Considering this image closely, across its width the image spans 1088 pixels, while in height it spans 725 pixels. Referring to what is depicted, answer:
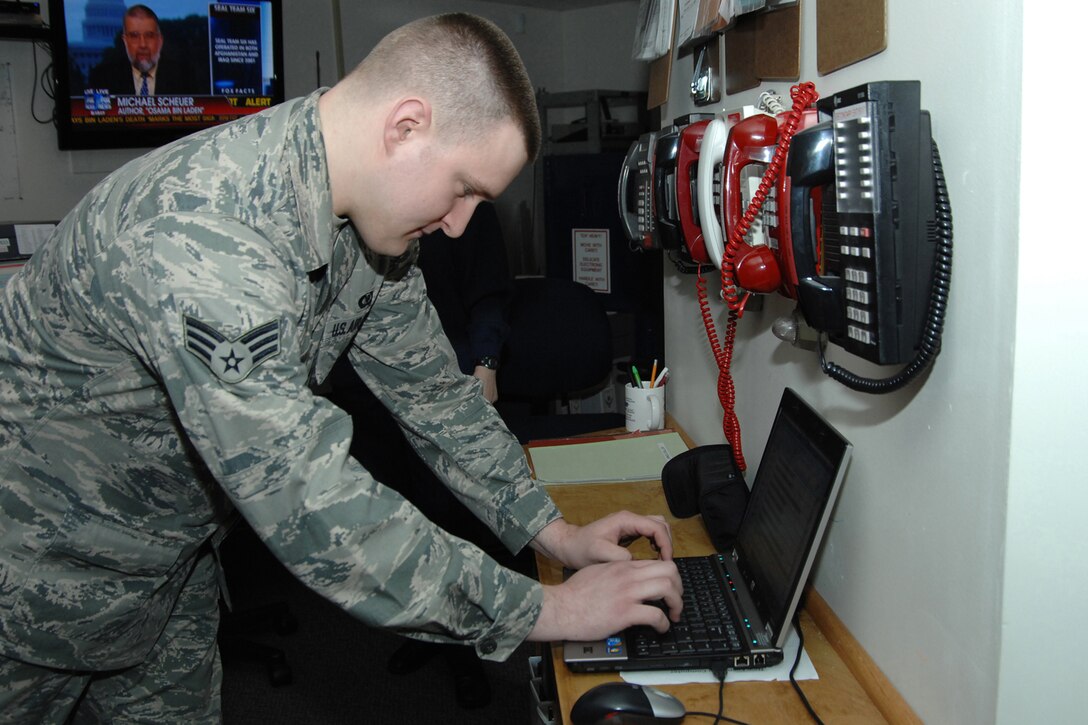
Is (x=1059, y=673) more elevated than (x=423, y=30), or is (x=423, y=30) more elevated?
(x=423, y=30)

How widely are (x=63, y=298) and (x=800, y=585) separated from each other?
0.86 metres

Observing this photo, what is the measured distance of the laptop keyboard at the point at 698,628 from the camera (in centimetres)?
100

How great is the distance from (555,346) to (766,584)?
5.43ft

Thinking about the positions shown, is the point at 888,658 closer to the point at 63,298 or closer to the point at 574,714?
the point at 574,714

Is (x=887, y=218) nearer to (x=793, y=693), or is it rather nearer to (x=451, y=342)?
(x=793, y=693)

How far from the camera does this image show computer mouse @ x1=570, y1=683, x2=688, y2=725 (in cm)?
88

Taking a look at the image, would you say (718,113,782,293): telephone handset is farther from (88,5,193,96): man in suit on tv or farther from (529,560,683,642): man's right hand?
(88,5,193,96): man in suit on tv

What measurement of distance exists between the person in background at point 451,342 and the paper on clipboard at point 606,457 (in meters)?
0.57

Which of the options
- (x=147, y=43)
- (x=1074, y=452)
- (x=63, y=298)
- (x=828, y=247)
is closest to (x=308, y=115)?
(x=63, y=298)

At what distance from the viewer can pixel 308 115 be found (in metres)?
0.97

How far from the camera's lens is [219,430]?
77 centimetres

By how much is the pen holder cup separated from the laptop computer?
2.19 ft

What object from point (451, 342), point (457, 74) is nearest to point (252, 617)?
point (451, 342)

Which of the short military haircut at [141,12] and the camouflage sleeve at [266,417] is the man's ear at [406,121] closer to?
the camouflage sleeve at [266,417]
